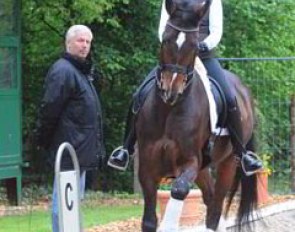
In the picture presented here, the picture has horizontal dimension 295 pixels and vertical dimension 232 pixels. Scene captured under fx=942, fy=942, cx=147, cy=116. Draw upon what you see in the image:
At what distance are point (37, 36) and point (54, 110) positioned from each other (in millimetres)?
10299

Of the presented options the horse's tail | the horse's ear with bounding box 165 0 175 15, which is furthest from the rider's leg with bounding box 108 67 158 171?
the horse's tail

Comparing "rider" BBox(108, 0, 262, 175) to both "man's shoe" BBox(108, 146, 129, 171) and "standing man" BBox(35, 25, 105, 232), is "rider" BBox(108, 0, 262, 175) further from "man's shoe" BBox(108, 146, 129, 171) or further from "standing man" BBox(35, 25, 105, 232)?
"standing man" BBox(35, 25, 105, 232)

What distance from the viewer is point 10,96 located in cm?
1549

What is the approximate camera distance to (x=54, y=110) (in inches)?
326

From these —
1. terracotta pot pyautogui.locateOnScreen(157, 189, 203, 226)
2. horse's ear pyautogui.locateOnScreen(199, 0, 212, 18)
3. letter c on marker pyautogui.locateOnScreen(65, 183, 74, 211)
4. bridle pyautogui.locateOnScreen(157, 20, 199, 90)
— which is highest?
horse's ear pyautogui.locateOnScreen(199, 0, 212, 18)

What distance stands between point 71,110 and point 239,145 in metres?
2.04

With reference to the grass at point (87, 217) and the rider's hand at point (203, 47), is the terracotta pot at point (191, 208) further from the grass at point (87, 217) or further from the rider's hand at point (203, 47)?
the rider's hand at point (203, 47)

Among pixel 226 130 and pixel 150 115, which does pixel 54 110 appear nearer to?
pixel 150 115

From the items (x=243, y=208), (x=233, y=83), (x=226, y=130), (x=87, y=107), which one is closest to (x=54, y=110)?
(x=87, y=107)

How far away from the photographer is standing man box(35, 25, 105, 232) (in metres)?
8.31

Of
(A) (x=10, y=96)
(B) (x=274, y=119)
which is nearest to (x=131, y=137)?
(A) (x=10, y=96)

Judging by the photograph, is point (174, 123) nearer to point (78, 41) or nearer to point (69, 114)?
point (69, 114)

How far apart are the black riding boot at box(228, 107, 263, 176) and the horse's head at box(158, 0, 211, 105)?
1.45 metres

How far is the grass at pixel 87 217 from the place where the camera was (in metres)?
11.7
